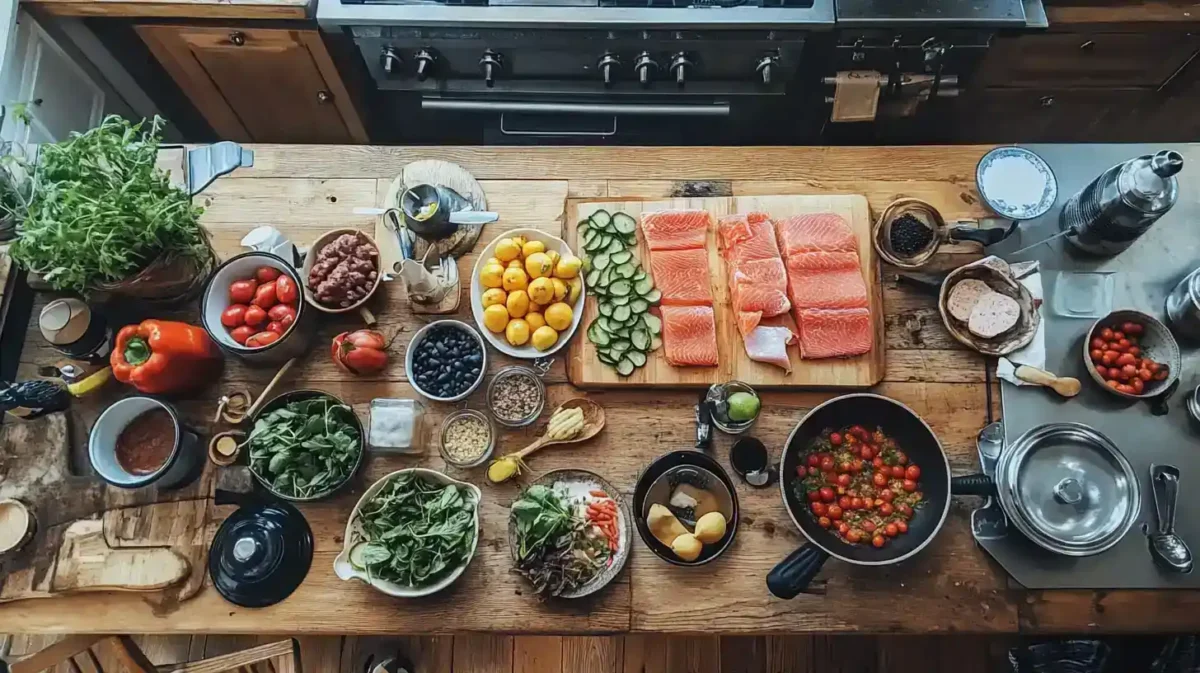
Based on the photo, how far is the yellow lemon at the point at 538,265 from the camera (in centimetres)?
175

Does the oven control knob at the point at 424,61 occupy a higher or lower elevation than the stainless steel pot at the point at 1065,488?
higher

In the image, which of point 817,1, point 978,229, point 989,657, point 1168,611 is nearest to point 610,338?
point 978,229

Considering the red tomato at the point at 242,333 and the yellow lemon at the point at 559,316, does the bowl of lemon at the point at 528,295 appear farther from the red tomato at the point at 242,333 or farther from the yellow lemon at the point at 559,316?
the red tomato at the point at 242,333

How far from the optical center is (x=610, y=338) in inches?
69.7

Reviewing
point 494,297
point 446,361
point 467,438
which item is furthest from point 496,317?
point 467,438

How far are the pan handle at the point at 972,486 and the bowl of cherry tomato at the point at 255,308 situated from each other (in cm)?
150

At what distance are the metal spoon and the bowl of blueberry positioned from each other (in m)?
1.51

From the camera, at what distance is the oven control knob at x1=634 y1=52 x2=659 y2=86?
207cm

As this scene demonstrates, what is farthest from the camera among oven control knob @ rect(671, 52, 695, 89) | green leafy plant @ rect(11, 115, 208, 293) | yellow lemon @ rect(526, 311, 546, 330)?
oven control knob @ rect(671, 52, 695, 89)

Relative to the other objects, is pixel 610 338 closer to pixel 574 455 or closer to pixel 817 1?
pixel 574 455

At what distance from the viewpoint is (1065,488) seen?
155 cm

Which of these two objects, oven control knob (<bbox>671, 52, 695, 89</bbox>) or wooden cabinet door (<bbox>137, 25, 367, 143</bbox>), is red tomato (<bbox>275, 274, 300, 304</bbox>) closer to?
wooden cabinet door (<bbox>137, 25, 367, 143</bbox>)

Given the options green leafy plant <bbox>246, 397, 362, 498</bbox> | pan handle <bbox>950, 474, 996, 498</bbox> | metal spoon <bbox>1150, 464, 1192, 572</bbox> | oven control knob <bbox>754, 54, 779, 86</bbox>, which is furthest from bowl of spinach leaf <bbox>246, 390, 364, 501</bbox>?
metal spoon <bbox>1150, 464, 1192, 572</bbox>

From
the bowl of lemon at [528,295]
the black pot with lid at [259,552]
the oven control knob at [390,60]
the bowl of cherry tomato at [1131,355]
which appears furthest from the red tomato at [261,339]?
the bowl of cherry tomato at [1131,355]
